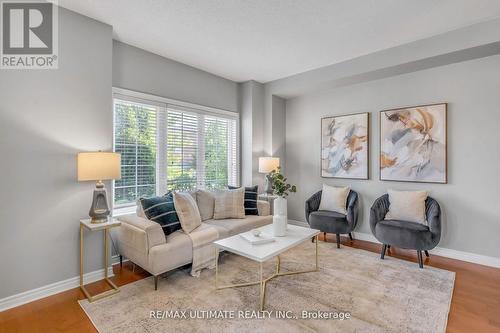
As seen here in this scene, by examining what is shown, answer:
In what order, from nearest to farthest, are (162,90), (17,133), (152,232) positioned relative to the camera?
(17,133) → (152,232) → (162,90)

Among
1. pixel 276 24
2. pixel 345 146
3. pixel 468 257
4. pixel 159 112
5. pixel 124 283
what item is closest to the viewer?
pixel 124 283

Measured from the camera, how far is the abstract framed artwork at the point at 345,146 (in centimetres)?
409

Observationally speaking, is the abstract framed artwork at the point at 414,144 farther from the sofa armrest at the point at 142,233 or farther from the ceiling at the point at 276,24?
the sofa armrest at the point at 142,233

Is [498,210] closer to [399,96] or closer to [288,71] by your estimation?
[399,96]

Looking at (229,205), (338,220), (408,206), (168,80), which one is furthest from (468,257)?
(168,80)

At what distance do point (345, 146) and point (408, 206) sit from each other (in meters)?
1.37

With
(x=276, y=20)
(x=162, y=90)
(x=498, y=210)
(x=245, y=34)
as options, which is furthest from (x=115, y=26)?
(x=498, y=210)

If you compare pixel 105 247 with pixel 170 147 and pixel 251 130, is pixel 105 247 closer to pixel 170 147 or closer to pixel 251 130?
pixel 170 147

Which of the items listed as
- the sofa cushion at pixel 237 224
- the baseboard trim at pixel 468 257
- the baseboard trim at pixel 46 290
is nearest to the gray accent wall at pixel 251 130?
the sofa cushion at pixel 237 224

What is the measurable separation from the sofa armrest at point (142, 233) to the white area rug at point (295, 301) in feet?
1.43

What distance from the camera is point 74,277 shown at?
2568 mm

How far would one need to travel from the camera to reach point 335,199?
161 inches

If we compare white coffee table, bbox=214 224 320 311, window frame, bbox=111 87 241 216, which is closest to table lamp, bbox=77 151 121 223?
window frame, bbox=111 87 241 216

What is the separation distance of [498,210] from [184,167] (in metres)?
4.21
